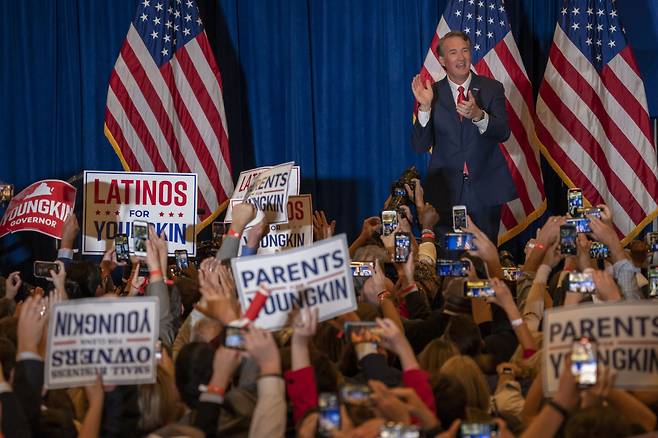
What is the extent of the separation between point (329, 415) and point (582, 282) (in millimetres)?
1653

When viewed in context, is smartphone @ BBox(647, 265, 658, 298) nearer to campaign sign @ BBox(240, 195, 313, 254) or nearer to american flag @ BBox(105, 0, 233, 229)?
campaign sign @ BBox(240, 195, 313, 254)

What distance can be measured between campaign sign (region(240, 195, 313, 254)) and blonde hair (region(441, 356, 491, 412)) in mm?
3678

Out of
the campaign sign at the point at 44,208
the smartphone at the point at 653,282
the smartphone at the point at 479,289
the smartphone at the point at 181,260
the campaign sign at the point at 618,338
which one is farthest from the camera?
the campaign sign at the point at 44,208

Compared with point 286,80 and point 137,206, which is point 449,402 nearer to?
point 137,206

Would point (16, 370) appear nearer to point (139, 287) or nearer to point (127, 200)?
point (139, 287)

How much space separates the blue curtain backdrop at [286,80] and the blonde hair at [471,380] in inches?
265

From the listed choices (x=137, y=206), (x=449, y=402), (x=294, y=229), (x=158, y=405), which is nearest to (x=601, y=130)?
(x=294, y=229)

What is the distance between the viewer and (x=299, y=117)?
10688 mm

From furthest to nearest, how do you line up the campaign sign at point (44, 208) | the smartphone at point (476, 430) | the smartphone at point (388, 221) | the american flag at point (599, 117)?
the american flag at point (599, 117) → the campaign sign at point (44, 208) → the smartphone at point (388, 221) → the smartphone at point (476, 430)

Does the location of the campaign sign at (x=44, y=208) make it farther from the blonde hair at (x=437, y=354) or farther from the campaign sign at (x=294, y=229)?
the blonde hair at (x=437, y=354)

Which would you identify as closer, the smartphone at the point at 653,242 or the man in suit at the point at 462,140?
the smartphone at the point at 653,242

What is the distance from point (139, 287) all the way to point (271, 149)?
460 centimetres

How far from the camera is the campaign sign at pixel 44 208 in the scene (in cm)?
865

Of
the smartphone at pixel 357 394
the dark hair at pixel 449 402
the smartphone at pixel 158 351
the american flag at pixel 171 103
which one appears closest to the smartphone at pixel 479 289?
the dark hair at pixel 449 402
